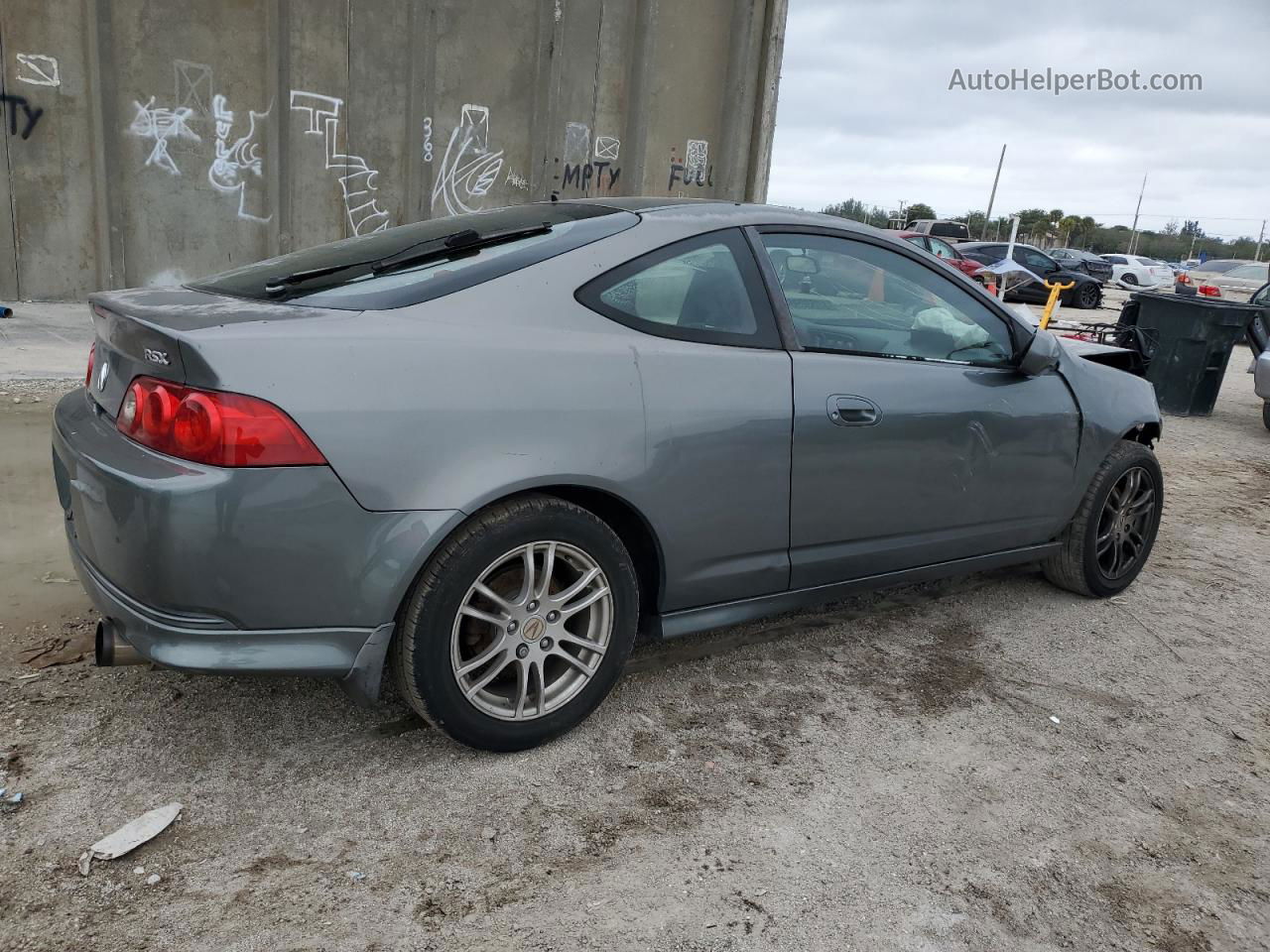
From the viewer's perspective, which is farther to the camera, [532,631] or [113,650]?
[532,631]

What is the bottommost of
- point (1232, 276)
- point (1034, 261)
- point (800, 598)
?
point (800, 598)

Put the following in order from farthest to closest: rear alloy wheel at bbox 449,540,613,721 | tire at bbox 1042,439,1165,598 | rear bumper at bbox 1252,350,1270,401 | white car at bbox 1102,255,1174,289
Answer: white car at bbox 1102,255,1174,289 → rear bumper at bbox 1252,350,1270,401 → tire at bbox 1042,439,1165,598 → rear alloy wheel at bbox 449,540,613,721

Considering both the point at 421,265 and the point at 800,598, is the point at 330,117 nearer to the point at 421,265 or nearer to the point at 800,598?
the point at 421,265

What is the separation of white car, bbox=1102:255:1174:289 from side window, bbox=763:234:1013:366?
114 feet

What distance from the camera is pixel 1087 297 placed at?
79.0 feet

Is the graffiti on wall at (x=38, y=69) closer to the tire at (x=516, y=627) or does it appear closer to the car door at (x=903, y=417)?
the car door at (x=903, y=417)

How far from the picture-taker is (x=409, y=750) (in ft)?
Result: 9.37

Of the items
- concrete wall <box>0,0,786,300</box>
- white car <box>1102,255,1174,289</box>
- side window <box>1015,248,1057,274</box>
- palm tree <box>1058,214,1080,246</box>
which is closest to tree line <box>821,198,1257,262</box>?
palm tree <box>1058,214,1080,246</box>

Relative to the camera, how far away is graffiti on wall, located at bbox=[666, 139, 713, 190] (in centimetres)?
1335

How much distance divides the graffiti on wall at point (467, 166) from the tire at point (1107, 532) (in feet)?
29.9

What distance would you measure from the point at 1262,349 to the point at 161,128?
11766 millimetres

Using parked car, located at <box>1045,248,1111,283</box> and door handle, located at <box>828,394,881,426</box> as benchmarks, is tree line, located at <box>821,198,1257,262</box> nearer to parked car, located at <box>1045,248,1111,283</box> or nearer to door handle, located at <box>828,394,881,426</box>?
parked car, located at <box>1045,248,1111,283</box>

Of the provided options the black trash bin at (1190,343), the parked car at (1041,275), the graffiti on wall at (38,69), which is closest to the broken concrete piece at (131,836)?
the graffiti on wall at (38,69)

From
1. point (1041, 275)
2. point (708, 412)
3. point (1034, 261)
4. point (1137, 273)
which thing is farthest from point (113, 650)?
point (1137, 273)
